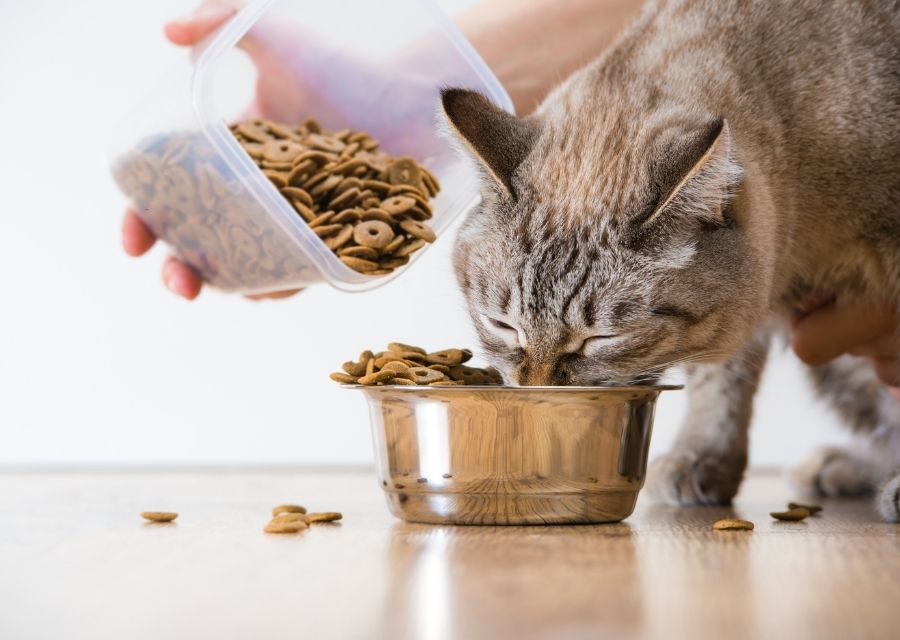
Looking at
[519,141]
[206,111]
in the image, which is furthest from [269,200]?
[519,141]

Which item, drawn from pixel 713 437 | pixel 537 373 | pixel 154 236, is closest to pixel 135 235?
pixel 154 236

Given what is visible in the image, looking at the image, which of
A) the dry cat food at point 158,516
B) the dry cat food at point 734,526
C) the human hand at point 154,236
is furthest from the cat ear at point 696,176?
the human hand at point 154,236

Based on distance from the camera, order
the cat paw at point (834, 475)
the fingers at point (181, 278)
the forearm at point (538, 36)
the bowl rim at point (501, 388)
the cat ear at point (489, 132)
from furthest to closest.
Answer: the forearm at point (538, 36) → the cat paw at point (834, 475) → the fingers at point (181, 278) → the cat ear at point (489, 132) → the bowl rim at point (501, 388)

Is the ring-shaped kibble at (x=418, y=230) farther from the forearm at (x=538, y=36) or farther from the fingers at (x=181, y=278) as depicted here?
the forearm at (x=538, y=36)

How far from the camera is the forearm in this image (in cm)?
224

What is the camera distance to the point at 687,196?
1.38 meters

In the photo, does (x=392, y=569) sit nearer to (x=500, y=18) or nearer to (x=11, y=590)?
(x=11, y=590)

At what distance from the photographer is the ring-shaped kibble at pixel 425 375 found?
1.38 meters

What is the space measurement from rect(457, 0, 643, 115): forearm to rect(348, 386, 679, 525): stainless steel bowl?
1.11 m

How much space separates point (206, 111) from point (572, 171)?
61cm

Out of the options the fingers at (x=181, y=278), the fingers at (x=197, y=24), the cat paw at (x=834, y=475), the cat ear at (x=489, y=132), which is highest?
the fingers at (x=197, y=24)

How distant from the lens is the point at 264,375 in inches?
125

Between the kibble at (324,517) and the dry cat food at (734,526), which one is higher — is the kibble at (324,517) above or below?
above

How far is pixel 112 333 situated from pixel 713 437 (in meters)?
2.02
